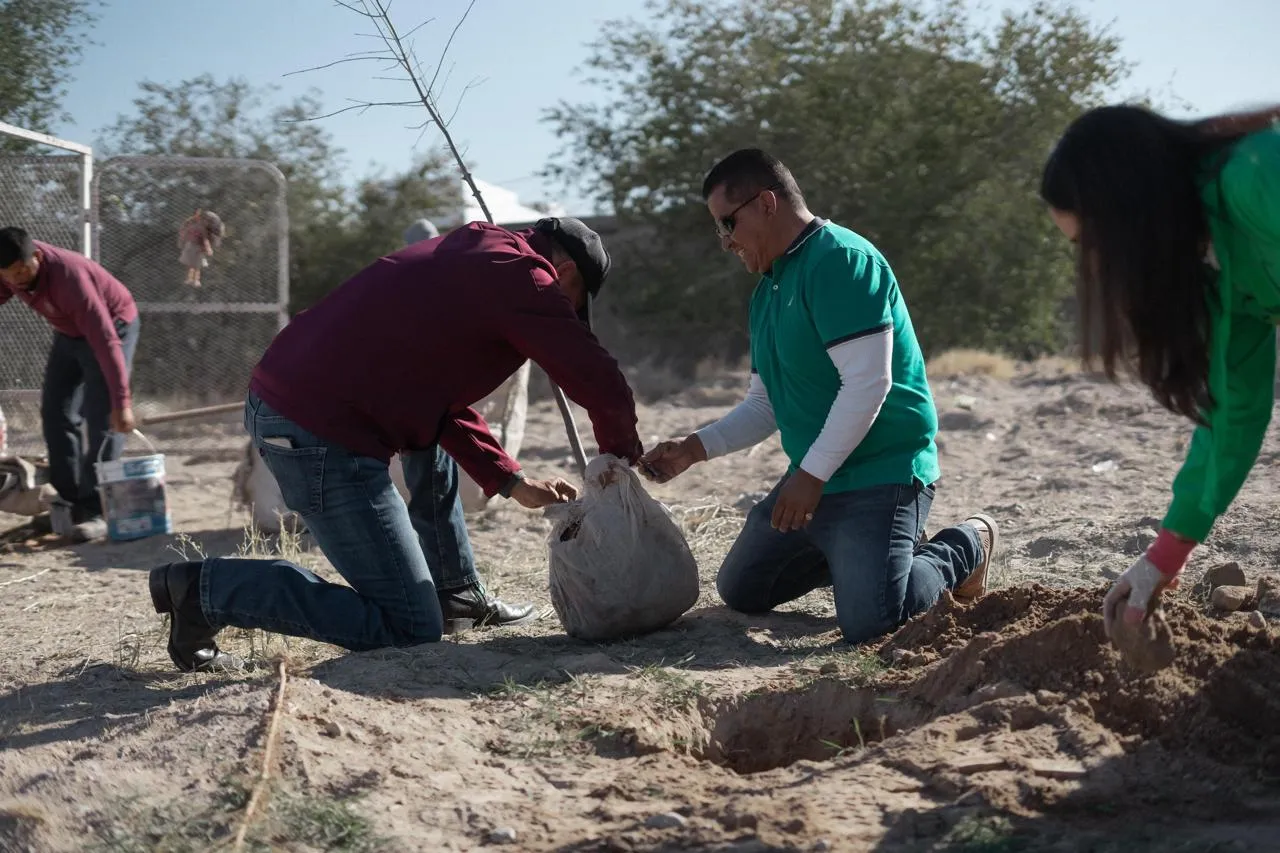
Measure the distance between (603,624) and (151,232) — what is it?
857cm

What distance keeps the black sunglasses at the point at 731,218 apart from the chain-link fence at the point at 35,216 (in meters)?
6.29

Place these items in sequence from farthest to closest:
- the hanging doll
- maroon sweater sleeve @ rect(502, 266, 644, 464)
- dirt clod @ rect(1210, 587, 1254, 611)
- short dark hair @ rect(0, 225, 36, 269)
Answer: the hanging doll → short dark hair @ rect(0, 225, 36, 269) → dirt clod @ rect(1210, 587, 1254, 611) → maroon sweater sleeve @ rect(502, 266, 644, 464)

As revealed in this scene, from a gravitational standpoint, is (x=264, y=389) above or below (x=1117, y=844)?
above

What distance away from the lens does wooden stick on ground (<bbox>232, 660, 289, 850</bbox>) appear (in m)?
2.58

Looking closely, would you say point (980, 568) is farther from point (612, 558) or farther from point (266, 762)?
point (266, 762)

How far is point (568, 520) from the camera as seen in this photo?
13.5 ft

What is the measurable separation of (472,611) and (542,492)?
0.58 m

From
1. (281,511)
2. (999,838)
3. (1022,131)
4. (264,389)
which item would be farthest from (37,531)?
(1022,131)

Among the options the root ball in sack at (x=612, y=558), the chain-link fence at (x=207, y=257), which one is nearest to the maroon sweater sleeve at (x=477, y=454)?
the root ball in sack at (x=612, y=558)

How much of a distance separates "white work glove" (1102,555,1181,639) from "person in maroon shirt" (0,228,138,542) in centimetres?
567

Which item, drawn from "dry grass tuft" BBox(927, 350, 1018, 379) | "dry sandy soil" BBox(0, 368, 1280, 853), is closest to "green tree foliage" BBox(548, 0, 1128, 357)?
"dry grass tuft" BBox(927, 350, 1018, 379)

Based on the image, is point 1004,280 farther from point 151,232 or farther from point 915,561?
point 915,561

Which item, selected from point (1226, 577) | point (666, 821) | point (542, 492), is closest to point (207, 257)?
point (542, 492)

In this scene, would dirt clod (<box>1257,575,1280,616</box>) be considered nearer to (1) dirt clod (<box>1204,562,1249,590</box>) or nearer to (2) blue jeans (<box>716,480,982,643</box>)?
(1) dirt clod (<box>1204,562,1249,590</box>)
